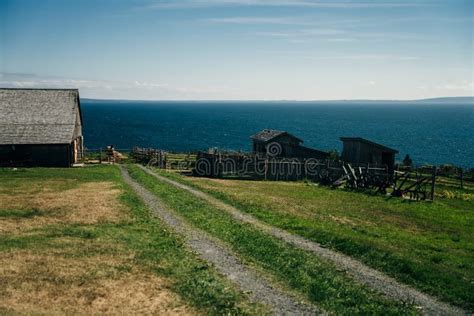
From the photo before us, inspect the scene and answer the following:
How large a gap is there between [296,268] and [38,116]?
40115mm

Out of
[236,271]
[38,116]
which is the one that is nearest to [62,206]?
[236,271]

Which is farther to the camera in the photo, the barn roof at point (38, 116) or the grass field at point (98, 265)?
the barn roof at point (38, 116)

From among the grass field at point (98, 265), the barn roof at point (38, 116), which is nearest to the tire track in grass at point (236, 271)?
the grass field at point (98, 265)

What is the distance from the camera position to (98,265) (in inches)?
625

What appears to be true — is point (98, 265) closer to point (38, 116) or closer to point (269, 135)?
point (38, 116)

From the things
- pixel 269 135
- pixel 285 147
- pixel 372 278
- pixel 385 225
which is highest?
pixel 269 135

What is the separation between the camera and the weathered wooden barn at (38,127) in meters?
43.4

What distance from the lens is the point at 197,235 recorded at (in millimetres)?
20109

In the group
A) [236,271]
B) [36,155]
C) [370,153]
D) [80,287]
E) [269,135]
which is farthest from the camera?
[269,135]

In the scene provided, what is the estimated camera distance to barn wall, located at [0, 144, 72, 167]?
43062 mm

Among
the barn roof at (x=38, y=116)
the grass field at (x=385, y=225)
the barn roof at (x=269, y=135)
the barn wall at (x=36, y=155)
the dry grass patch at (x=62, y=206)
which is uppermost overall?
the barn roof at (x=38, y=116)

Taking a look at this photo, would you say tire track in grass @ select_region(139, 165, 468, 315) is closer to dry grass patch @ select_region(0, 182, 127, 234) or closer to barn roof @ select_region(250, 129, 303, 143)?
dry grass patch @ select_region(0, 182, 127, 234)

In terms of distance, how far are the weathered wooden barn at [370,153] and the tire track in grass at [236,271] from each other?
2504 cm

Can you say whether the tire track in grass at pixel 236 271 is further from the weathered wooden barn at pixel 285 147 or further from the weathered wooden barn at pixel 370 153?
the weathered wooden barn at pixel 285 147
